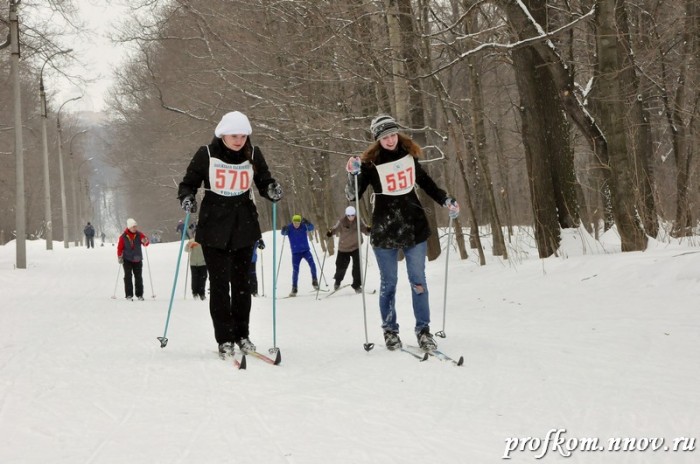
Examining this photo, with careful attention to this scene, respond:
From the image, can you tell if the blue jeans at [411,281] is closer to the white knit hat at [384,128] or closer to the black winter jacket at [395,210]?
the black winter jacket at [395,210]

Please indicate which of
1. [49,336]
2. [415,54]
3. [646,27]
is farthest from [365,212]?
[49,336]

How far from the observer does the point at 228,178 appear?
529 centimetres

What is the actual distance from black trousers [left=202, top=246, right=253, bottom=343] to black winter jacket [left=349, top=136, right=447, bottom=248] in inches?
45.3

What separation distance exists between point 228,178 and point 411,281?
5.93ft

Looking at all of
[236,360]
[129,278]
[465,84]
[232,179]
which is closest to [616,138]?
[232,179]

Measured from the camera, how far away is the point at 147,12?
63.0 ft

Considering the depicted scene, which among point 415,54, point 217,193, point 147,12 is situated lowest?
point 217,193

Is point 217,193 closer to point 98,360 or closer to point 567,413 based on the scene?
point 98,360

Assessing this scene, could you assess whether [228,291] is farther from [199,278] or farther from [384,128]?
[199,278]

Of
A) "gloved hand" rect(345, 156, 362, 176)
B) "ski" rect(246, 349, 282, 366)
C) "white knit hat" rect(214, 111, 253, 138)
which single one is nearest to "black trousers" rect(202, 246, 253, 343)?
"ski" rect(246, 349, 282, 366)

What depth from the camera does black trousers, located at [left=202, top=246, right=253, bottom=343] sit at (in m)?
5.33

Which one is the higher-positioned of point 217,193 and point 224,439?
point 217,193

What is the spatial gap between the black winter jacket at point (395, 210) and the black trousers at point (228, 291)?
1.15 metres

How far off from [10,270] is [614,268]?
15.5m
